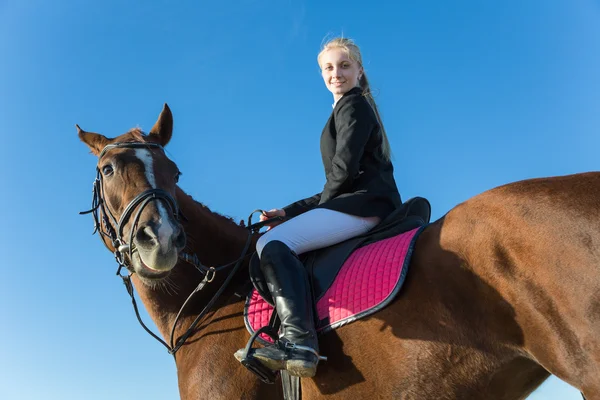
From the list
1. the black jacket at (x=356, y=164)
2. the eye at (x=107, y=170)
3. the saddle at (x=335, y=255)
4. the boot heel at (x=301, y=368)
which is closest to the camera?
the boot heel at (x=301, y=368)

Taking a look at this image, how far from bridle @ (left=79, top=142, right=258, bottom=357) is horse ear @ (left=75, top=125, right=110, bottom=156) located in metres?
0.24

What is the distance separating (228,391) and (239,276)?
1.26m

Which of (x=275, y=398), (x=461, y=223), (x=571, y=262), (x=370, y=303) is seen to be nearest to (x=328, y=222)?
(x=370, y=303)

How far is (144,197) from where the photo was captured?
4934mm

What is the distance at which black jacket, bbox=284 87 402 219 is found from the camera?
17.6ft

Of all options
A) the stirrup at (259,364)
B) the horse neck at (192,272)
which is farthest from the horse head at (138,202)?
the stirrup at (259,364)

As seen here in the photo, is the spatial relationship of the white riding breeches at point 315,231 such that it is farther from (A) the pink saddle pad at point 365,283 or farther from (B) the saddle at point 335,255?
(A) the pink saddle pad at point 365,283

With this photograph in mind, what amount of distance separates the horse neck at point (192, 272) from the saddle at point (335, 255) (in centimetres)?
67

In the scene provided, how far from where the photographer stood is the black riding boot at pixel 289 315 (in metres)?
4.38

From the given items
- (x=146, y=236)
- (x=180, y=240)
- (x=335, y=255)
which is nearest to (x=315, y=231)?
(x=335, y=255)

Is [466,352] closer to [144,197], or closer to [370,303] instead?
[370,303]

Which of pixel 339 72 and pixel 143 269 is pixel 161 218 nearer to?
pixel 143 269

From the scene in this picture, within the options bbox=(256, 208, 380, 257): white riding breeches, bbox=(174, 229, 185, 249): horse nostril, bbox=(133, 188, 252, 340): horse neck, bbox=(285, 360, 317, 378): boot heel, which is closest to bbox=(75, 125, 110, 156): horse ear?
bbox=(133, 188, 252, 340): horse neck

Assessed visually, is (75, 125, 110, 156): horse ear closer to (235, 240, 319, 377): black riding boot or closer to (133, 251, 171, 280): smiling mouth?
(133, 251, 171, 280): smiling mouth
